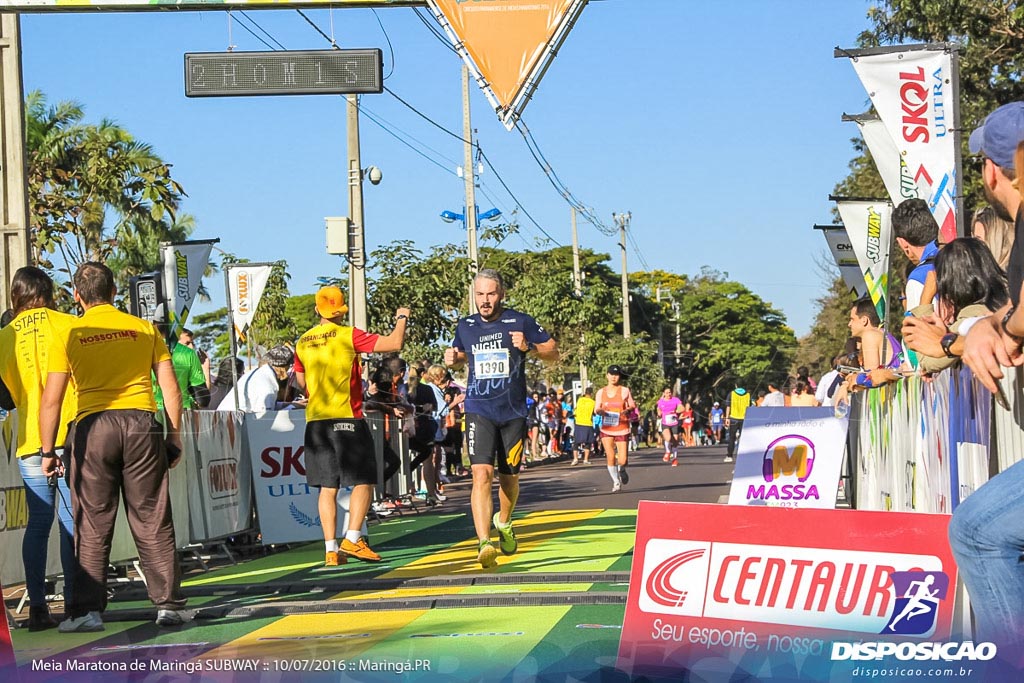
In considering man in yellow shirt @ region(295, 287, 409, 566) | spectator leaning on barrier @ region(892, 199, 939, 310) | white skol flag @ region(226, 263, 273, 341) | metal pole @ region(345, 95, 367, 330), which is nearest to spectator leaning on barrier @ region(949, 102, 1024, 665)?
spectator leaning on barrier @ region(892, 199, 939, 310)

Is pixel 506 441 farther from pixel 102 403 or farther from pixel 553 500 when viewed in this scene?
pixel 553 500

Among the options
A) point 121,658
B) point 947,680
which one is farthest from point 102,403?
point 947,680

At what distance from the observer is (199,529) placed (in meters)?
11.3

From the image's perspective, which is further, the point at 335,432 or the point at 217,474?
the point at 217,474

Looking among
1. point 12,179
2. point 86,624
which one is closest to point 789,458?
point 86,624

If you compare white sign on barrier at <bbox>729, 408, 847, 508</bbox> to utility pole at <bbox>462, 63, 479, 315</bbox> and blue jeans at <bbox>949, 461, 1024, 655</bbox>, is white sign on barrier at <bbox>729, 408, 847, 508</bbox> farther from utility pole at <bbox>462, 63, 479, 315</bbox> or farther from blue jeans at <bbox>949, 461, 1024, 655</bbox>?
utility pole at <bbox>462, 63, 479, 315</bbox>

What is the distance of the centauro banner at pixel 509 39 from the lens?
12.0 meters

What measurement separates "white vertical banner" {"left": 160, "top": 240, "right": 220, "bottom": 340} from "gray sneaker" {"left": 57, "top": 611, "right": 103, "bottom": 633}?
8.09 meters

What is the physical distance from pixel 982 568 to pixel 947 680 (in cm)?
75

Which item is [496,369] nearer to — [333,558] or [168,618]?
[333,558]

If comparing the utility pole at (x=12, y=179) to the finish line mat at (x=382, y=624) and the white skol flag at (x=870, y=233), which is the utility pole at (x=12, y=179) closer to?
the finish line mat at (x=382, y=624)

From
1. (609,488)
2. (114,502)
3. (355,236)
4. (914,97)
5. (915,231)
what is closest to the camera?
(114,502)

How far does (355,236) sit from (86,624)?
14.7 m

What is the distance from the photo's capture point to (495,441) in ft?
33.0
